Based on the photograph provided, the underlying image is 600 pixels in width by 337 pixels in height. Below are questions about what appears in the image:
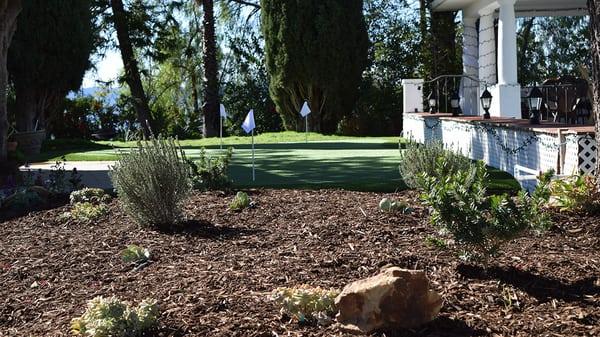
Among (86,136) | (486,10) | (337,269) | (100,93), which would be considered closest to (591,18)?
(337,269)

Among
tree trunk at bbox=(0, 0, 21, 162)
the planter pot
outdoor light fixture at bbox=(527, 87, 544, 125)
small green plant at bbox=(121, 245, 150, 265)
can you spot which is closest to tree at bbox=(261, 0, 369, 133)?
the planter pot

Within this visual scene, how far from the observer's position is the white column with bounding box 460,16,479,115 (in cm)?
1984

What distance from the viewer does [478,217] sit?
4.18 metres

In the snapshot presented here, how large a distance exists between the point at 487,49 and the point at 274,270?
15.7 meters

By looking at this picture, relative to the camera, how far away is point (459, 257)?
4410mm

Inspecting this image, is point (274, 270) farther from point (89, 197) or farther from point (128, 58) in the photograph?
point (128, 58)

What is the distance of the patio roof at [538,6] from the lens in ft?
62.9

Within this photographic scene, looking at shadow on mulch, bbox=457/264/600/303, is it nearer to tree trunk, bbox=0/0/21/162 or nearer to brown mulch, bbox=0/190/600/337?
brown mulch, bbox=0/190/600/337

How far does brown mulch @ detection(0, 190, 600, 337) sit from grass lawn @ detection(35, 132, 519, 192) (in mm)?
1727

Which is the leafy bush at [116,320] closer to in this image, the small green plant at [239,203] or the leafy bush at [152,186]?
the leafy bush at [152,186]

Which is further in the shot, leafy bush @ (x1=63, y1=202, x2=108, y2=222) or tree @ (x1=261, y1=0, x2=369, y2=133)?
tree @ (x1=261, y1=0, x2=369, y2=133)

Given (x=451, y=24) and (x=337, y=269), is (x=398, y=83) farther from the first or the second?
(x=337, y=269)

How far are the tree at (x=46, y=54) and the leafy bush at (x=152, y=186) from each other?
520 inches

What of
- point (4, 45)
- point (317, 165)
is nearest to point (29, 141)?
point (4, 45)
